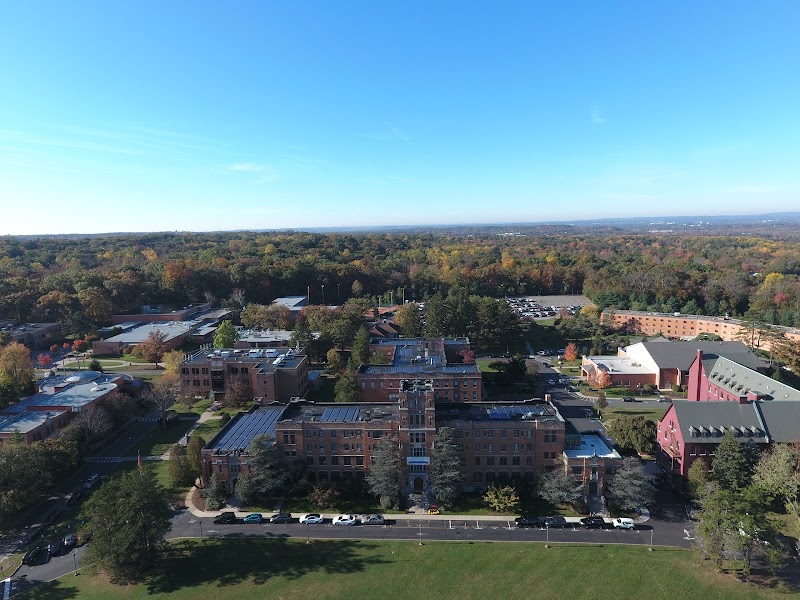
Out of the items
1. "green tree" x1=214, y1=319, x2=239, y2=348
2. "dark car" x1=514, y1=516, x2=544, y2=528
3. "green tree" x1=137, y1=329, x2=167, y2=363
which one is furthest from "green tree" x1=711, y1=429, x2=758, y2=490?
"green tree" x1=137, y1=329, x2=167, y2=363

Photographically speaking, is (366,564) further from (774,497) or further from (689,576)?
(774,497)

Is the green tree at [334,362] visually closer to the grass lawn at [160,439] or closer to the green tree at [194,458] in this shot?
the grass lawn at [160,439]

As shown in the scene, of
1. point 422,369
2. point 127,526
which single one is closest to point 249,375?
point 422,369

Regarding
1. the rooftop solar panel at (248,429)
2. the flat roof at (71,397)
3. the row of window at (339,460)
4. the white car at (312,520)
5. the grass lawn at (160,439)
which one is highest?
the flat roof at (71,397)

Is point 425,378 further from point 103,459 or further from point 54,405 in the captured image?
point 54,405

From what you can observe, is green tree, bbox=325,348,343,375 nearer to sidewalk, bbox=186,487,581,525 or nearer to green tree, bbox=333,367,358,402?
green tree, bbox=333,367,358,402

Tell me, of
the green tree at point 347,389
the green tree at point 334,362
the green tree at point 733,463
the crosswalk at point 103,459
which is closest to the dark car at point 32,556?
the crosswalk at point 103,459

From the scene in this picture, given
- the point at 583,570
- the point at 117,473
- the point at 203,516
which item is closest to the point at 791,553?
the point at 583,570
